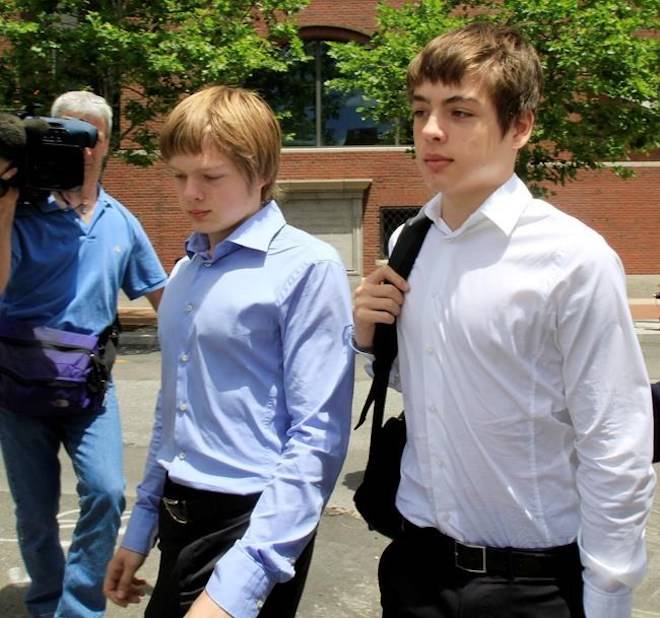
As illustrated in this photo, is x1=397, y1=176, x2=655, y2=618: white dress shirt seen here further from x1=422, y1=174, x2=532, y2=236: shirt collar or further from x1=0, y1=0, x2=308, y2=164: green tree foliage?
x1=0, y1=0, x2=308, y2=164: green tree foliage

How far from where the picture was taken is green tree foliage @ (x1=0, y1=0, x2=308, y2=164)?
40.2ft

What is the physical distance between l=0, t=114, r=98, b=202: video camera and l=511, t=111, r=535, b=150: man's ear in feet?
5.66

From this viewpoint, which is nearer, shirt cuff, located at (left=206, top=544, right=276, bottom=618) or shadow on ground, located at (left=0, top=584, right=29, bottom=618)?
shirt cuff, located at (left=206, top=544, right=276, bottom=618)

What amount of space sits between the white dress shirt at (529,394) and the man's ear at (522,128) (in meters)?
0.09

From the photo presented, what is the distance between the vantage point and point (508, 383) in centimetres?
175

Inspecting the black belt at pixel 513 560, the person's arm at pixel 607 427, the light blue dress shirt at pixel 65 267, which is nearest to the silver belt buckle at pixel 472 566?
the black belt at pixel 513 560

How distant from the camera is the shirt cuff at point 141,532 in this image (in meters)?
2.25

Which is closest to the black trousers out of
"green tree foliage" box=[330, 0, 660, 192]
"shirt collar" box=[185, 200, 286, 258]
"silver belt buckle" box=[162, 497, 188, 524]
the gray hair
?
"silver belt buckle" box=[162, 497, 188, 524]

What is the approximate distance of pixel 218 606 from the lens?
5.91ft

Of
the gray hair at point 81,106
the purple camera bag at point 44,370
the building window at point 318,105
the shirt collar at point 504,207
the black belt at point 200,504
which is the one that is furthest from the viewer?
the building window at point 318,105

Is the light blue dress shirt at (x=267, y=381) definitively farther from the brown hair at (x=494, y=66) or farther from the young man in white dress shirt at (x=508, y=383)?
the brown hair at (x=494, y=66)

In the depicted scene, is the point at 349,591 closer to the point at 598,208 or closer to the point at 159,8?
the point at 159,8

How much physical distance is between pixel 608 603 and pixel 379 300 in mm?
770

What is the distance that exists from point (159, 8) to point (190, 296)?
11.8m
